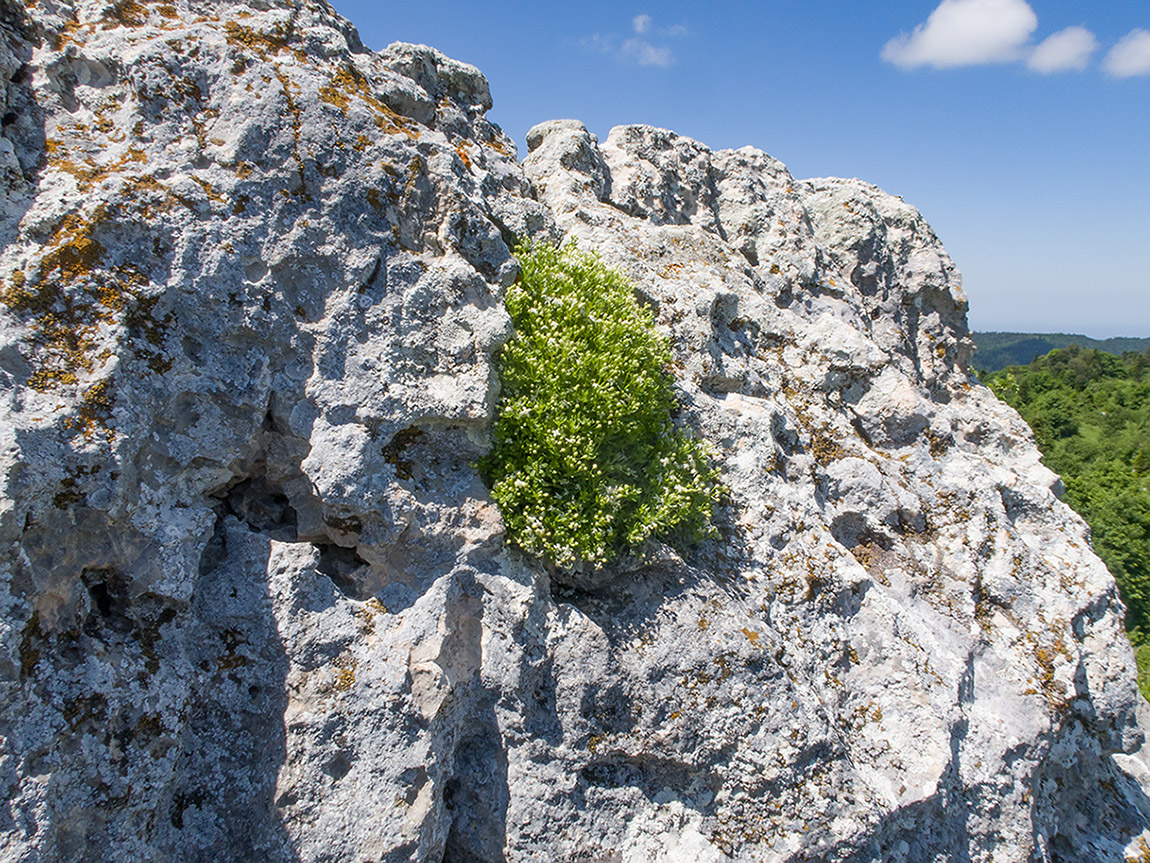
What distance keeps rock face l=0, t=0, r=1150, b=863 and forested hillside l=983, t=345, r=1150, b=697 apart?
42.5 ft

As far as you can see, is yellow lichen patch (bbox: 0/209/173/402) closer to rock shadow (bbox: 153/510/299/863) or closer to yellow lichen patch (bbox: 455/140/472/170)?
rock shadow (bbox: 153/510/299/863)

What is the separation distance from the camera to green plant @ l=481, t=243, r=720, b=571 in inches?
255

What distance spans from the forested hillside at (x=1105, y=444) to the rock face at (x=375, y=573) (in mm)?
12947

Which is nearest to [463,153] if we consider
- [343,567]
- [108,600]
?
[343,567]

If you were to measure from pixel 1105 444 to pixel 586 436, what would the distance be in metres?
97.3

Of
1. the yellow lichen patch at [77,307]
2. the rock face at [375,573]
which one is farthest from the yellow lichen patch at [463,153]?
the yellow lichen patch at [77,307]

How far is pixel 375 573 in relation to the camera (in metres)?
6.00

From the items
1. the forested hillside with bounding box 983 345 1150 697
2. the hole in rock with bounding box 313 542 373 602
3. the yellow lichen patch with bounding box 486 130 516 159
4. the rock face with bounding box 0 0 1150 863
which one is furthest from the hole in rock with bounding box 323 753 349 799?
the forested hillside with bounding box 983 345 1150 697

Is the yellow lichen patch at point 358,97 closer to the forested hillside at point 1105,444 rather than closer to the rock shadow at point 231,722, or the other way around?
the rock shadow at point 231,722

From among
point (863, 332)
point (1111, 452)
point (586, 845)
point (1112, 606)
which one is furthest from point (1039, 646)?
point (1111, 452)

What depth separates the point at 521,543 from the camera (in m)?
6.29

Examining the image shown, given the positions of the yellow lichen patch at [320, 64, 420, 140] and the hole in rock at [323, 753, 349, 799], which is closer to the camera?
the hole in rock at [323, 753, 349, 799]

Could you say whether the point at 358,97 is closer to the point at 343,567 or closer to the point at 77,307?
the point at 77,307

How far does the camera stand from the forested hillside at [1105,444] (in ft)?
148
